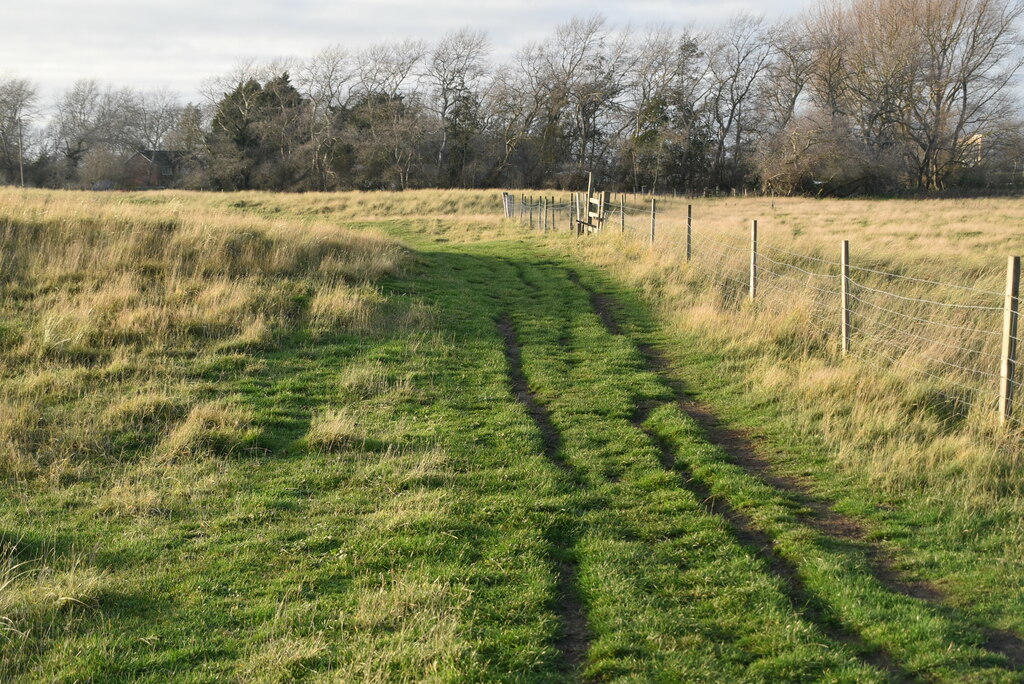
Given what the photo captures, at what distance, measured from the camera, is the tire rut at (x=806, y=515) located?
15.0 feet

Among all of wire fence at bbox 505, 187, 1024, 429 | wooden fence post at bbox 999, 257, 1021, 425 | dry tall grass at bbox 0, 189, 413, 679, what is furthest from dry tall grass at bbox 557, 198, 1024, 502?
dry tall grass at bbox 0, 189, 413, 679

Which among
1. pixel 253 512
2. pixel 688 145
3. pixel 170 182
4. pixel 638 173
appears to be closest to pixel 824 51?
pixel 688 145

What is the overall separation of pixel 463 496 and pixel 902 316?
8.25 meters

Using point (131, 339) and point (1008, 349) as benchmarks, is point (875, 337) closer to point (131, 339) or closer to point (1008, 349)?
point (1008, 349)

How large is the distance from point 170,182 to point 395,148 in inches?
1027

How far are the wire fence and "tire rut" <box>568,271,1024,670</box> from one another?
221 centimetres

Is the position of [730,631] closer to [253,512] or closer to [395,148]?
[253,512]

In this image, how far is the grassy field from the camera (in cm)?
442

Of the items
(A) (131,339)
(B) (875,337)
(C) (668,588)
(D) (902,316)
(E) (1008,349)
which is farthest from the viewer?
(D) (902,316)

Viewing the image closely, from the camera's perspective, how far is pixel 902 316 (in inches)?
460

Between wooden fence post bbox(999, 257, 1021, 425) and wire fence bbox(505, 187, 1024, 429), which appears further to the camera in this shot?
wire fence bbox(505, 187, 1024, 429)

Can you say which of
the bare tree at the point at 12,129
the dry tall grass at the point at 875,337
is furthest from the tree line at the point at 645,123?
the dry tall grass at the point at 875,337

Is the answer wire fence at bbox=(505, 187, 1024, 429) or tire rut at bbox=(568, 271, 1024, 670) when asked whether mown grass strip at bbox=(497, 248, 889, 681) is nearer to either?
tire rut at bbox=(568, 271, 1024, 670)

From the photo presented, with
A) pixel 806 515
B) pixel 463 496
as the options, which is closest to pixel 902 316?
pixel 806 515
